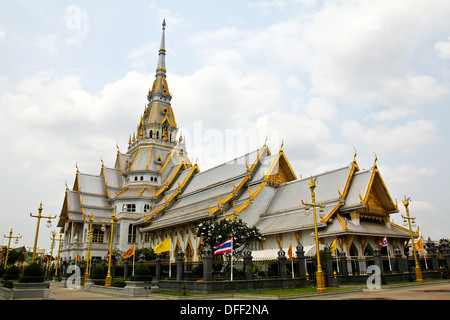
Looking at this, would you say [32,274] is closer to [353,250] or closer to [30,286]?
[30,286]

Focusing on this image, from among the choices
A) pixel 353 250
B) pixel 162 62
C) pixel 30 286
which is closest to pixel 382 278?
pixel 353 250

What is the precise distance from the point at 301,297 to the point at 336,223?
1259 cm

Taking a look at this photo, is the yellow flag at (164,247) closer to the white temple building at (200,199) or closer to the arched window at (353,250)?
the white temple building at (200,199)

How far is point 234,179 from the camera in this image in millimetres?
38250

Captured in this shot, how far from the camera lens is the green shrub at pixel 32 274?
680 inches

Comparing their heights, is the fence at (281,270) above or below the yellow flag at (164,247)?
below

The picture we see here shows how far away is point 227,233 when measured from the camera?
27328mm

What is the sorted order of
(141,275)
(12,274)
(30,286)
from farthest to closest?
(12,274)
(141,275)
(30,286)

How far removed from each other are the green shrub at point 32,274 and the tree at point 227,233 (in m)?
12.0

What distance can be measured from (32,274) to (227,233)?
13.5 metres

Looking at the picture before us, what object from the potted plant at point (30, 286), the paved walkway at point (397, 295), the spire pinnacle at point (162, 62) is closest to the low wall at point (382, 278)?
the paved walkway at point (397, 295)

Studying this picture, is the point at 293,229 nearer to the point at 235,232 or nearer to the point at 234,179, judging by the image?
the point at 235,232

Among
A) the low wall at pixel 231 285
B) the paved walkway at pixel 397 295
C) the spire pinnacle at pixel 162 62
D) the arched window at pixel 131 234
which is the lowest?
the paved walkway at pixel 397 295
